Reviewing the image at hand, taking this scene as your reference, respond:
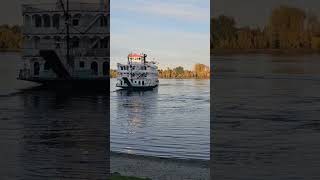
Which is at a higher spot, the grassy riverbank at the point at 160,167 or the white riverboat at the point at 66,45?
the white riverboat at the point at 66,45

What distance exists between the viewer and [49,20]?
6.26 metres

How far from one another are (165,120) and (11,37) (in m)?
2.76

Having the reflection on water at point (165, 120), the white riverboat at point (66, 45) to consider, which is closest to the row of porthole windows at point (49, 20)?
the white riverboat at point (66, 45)

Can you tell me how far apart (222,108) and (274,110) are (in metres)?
0.51

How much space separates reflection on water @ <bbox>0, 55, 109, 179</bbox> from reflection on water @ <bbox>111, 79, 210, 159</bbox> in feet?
6.22

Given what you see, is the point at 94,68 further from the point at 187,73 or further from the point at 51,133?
the point at 187,73

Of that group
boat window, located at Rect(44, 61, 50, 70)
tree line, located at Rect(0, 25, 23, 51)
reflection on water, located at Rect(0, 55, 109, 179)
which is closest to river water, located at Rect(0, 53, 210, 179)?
reflection on water, located at Rect(0, 55, 109, 179)

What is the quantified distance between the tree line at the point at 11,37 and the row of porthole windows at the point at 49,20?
15cm

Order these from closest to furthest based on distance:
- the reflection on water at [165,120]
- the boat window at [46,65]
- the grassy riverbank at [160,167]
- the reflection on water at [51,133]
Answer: the reflection on water at [51,133] < the boat window at [46,65] < the grassy riverbank at [160,167] < the reflection on water at [165,120]

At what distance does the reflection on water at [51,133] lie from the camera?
5879mm

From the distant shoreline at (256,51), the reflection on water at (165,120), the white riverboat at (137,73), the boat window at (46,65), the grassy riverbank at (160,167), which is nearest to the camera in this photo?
the distant shoreline at (256,51)

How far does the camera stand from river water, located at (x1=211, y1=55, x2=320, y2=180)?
5.22 meters

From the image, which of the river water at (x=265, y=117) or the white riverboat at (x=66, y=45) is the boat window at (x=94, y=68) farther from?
the river water at (x=265, y=117)

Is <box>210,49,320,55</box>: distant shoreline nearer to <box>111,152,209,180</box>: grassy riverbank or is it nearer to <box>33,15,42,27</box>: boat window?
<box>33,15,42,27</box>: boat window
